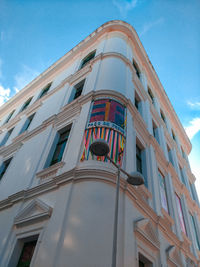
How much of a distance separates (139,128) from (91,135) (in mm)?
4301

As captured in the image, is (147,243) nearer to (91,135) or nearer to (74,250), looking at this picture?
(74,250)

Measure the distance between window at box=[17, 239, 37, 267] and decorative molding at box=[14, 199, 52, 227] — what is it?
0.70 m

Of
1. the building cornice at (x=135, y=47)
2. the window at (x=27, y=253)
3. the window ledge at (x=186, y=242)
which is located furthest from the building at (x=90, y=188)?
the building cornice at (x=135, y=47)

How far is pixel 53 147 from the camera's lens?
10.2m

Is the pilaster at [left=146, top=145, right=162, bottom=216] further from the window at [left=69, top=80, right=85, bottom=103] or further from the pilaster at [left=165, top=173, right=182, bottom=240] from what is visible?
the window at [left=69, top=80, right=85, bottom=103]

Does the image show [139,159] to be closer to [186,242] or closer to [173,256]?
[173,256]

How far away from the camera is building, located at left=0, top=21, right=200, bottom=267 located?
5953mm

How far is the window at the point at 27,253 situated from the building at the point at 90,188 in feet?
0.10

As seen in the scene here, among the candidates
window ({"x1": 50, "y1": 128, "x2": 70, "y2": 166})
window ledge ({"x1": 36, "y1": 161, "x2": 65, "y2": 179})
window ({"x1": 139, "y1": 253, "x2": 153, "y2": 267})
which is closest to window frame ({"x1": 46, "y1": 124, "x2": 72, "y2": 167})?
window ({"x1": 50, "y1": 128, "x2": 70, "y2": 166})

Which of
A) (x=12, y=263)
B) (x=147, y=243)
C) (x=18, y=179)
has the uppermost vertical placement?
(x=18, y=179)

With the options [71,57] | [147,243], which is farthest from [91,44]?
[147,243]

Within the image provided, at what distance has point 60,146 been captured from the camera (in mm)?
10258

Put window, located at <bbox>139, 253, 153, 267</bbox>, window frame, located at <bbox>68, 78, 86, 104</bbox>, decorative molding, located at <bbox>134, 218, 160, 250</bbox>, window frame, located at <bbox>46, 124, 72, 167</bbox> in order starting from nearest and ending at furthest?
decorative molding, located at <bbox>134, 218, 160, 250</bbox>, window, located at <bbox>139, 253, 153, 267</bbox>, window frame, located at <bbox>46, 124, 72, 167</bbox>, window frame, located at <bbox>68, 78, 86, 104</bbox>

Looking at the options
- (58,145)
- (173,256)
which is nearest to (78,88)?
(58,145)
